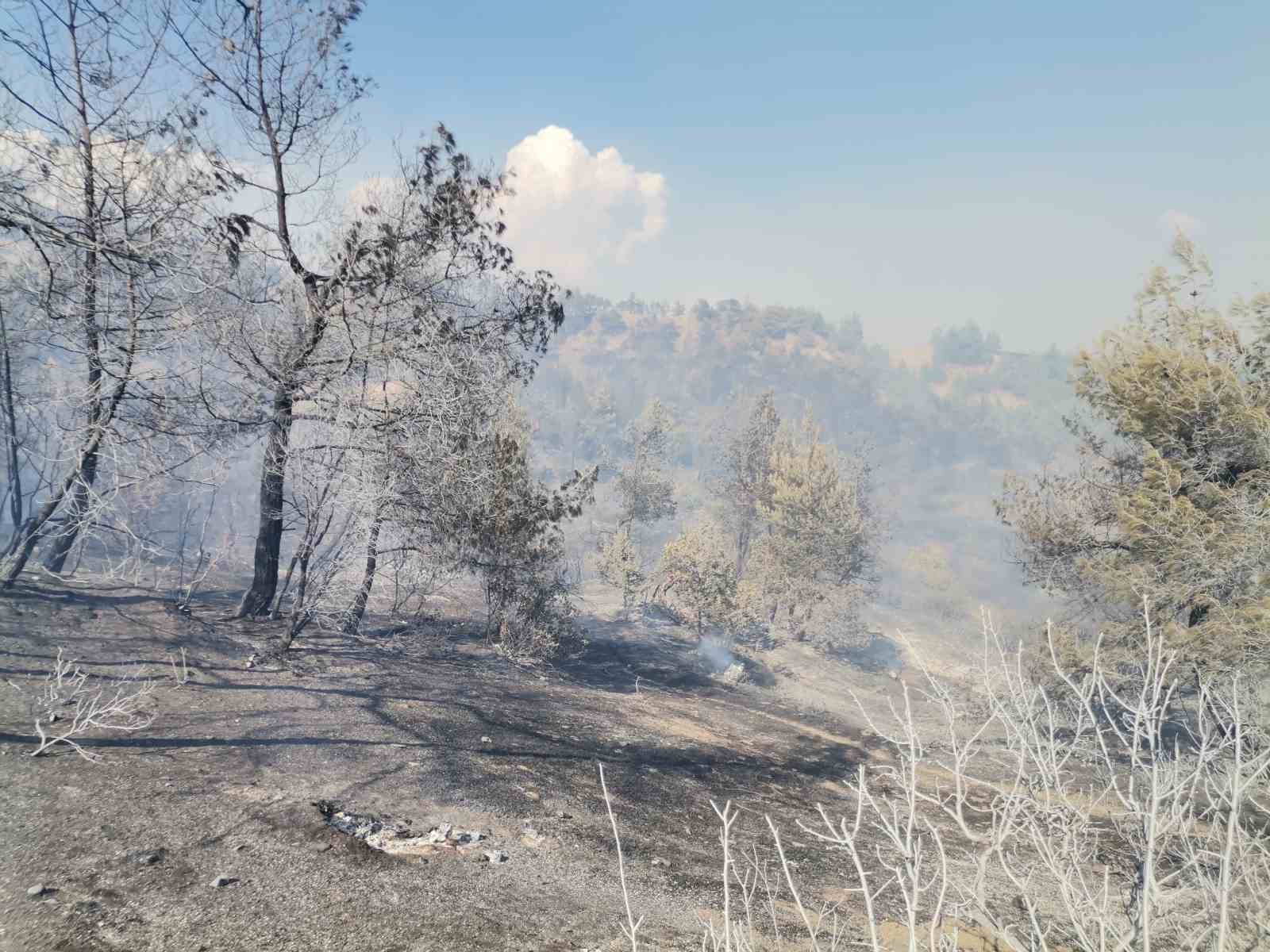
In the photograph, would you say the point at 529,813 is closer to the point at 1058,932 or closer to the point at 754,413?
the point at 1058,932

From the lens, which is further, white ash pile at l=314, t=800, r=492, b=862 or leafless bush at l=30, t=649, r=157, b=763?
leafless bush at l=30, t=649, r=157, b=763

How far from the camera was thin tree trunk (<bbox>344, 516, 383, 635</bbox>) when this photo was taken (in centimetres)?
1017

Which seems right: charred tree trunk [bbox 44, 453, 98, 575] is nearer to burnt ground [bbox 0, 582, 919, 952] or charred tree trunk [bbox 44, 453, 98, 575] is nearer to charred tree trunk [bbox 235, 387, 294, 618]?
burnt ground [bbox 0, 582, 919, 952]

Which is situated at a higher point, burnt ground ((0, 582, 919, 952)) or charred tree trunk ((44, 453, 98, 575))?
charred tree trunk ((44, 453, 98, 575))

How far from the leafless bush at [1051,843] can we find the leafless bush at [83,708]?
4.82 meters

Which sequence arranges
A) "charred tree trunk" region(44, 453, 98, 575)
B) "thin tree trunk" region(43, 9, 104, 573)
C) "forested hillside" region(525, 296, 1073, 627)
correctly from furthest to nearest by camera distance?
"forested hillside" region(525, 296, 1073, 627) → "charred tree trunk" region(44, 453, 98, 575) → "thin tree trunk" region(43, 9, 104, 573)

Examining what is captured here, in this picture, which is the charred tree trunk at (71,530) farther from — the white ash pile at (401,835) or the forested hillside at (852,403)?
the forested hillside at (852,403)

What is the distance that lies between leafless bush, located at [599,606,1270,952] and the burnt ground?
0.84 metres

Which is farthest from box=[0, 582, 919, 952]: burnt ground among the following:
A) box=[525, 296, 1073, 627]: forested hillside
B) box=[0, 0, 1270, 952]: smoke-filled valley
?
box=[525, 296, 1073, 627]: forested hillside

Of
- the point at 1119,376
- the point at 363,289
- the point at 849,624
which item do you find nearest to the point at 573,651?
the point at 363,289

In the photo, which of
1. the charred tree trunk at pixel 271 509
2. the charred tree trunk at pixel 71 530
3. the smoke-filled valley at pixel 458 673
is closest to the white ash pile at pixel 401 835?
the smoke-filled valley at pixel 458 673

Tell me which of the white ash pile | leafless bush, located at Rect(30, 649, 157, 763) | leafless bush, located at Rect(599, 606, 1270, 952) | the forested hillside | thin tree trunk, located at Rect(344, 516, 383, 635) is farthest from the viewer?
the forested hillside

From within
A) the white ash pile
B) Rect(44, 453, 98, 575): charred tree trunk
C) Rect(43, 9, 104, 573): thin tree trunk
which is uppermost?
Rect(43, 9, 104, 573): thin tree trunk

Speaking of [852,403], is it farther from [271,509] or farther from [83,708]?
[83,708]
